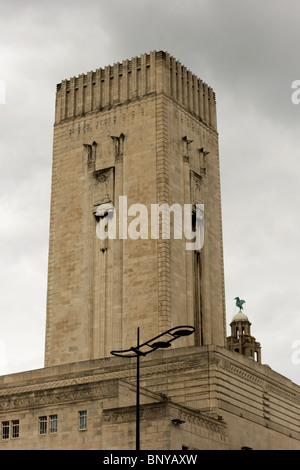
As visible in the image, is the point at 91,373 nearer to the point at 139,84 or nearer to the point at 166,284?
the point at 166,284

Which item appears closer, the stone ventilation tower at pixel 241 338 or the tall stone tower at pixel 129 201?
the tall stone tower at pixel 129 201

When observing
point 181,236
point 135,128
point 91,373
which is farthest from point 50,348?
point 135,128

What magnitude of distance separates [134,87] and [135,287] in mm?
18569

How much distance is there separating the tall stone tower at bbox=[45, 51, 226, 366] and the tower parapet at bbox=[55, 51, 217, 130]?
4.5 inches

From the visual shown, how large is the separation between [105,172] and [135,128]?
4585 mm

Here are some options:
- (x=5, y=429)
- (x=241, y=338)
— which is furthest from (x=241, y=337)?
(x=5, y=429)

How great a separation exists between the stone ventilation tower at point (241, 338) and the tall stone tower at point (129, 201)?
34703mm

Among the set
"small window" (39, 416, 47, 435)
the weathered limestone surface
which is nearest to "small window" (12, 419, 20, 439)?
the weathered limestone surface

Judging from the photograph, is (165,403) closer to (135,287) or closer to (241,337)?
(135,287)

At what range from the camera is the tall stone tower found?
71938 millimetres

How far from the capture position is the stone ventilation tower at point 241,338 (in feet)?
368

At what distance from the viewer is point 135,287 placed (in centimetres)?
7181

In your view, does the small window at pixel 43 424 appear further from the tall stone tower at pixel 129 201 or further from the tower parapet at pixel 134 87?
the tower parapet at pixel 134 87

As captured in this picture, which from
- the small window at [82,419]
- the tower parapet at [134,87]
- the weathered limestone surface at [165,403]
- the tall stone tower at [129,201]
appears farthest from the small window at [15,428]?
the tower parapet at [134,87]
